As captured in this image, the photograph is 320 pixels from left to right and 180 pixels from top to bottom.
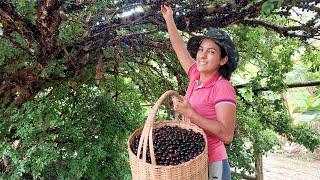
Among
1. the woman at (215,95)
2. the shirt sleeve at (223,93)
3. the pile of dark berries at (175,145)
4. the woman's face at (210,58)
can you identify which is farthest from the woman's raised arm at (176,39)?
the pile of dark berries at (175,145)

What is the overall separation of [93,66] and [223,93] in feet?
2.70

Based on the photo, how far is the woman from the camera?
144cm

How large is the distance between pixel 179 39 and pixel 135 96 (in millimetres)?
851

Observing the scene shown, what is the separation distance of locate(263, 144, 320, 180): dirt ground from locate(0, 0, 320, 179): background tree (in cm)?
344

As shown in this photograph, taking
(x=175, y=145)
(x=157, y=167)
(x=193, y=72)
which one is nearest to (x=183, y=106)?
(x=175, y=145)

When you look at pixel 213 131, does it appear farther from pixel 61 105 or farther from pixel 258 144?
pixel 258 144

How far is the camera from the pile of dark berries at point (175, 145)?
4.28 feet

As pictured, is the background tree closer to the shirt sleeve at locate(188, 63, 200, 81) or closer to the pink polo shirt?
the shirt sleeve at locate(188, 63, 200, 81)

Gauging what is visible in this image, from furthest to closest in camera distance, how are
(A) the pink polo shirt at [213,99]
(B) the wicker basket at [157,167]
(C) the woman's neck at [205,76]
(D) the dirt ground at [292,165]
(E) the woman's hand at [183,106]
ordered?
(D) the dirt ground at [292,165], (C) the woman's neck at [205,76], (A) the pink polo shirt at [213,99], (E) the woman's hand at [183,106], (B) the wicker basket at [157,167]

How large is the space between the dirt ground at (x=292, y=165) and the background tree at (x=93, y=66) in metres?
3.44

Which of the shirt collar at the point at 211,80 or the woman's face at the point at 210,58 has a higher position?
the woman's face at the point at 210,58

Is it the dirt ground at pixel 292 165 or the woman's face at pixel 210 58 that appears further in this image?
the dirt ground at pixel 292 165

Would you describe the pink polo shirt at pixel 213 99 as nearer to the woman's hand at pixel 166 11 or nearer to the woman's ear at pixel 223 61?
the woman's ear at pixel 223 61

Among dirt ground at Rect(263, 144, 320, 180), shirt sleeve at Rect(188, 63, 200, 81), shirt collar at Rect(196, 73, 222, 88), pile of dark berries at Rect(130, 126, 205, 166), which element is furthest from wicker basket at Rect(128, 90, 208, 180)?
A: dirt ground at Rect(263, 144, 320, 180)
